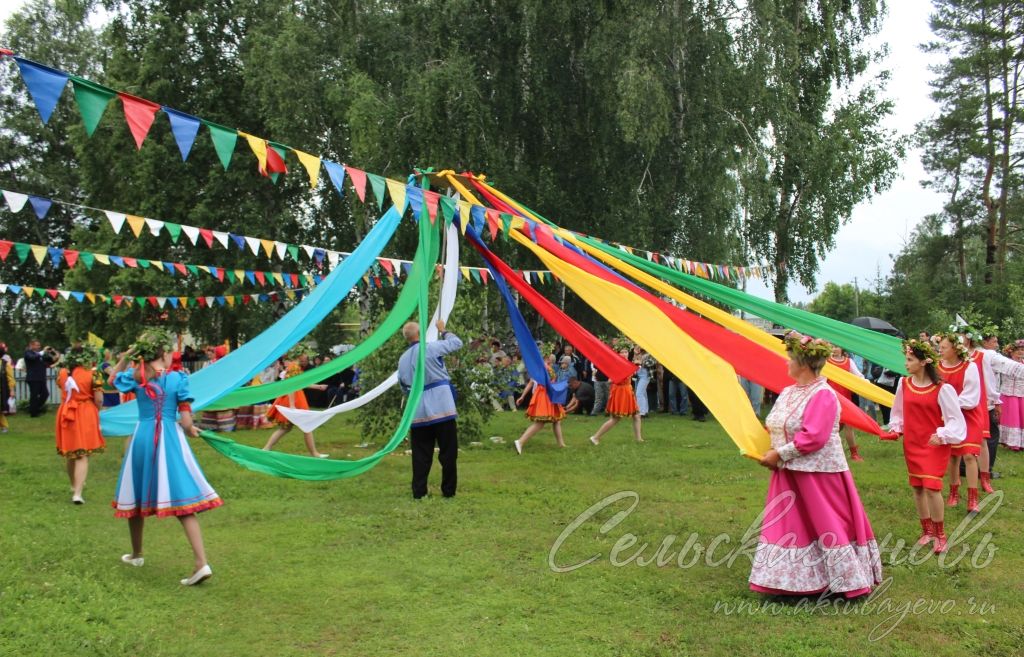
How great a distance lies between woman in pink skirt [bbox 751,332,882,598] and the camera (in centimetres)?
463

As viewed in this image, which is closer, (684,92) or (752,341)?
(752,341)

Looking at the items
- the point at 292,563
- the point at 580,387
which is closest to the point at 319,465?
the point at 292,563

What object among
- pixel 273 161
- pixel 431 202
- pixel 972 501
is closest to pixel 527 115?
pixel 431 202

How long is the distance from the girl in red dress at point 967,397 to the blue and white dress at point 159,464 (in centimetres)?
554

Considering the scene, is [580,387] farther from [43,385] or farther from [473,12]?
[43,385]

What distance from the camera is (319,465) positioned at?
591 cm

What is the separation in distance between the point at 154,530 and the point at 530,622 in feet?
12.1

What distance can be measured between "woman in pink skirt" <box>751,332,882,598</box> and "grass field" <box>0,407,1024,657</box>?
0.56 feet

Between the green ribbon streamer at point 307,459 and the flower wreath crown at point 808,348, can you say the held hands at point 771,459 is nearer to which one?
the flower wreath crown at point 808,348

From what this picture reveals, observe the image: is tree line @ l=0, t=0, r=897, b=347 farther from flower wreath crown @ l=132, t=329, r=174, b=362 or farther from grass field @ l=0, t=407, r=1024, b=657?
flower wreath crown @ l=132, t=329, r=174, b=362

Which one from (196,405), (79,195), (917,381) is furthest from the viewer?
A: (79,195)

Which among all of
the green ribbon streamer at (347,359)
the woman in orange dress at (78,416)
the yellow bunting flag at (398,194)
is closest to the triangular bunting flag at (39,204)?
the woman in orange dress at (78,416)

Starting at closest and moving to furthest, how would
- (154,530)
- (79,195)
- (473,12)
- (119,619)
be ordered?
(119,619) < (154,530) < (473,12) < (79,195)

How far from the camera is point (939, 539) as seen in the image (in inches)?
229
